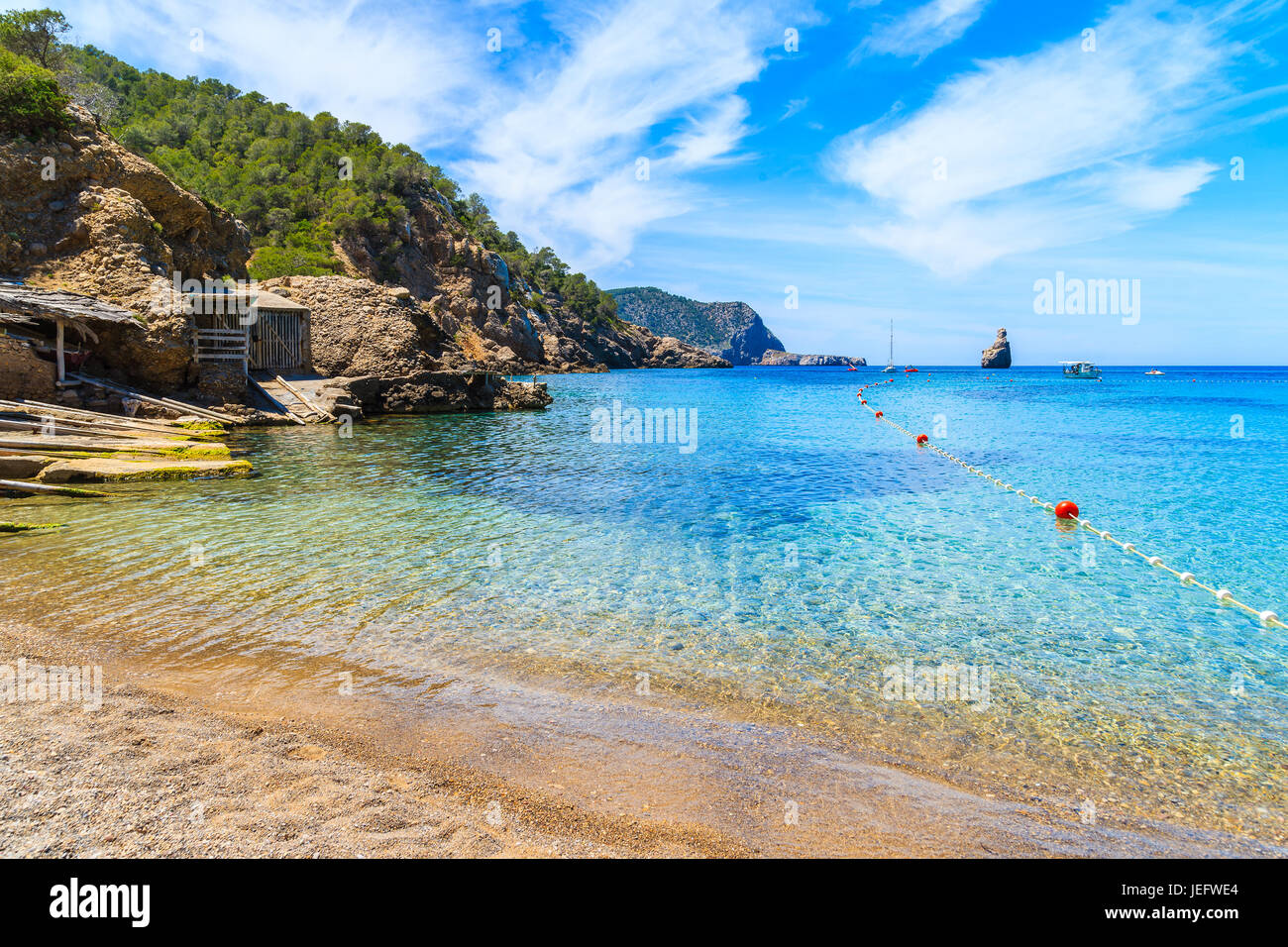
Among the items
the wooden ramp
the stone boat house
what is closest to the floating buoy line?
the wooden ramp

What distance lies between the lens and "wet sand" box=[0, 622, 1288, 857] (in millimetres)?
3520

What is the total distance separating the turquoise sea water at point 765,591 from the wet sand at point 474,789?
1.94 feet

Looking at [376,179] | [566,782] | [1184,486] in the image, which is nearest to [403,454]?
[566,782]

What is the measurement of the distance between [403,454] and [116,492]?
22.7 feet

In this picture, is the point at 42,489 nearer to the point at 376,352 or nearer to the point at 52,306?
the point at 52,306

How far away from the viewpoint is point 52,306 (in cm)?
1670

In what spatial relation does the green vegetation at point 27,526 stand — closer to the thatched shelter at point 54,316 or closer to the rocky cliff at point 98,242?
the thatched shelter at point 54,316

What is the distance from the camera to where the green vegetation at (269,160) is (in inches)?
2024

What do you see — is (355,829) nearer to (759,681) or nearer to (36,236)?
(759,681)

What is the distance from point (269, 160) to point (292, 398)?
47.5 metres

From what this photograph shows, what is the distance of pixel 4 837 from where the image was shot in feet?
10.7
